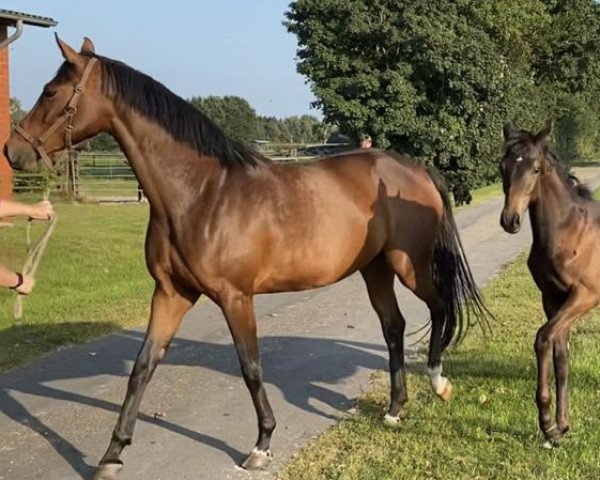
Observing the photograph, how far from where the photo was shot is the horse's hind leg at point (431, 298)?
17.7ft

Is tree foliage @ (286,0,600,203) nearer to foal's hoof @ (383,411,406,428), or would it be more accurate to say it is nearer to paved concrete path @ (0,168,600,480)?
paved concrete path @ (0,168,600,480)

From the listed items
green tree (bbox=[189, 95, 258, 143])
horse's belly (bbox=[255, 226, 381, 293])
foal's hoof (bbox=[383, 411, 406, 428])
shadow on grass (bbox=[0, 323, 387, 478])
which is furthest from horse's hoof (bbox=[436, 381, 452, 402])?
green tree (bbox=[189, 95, 258, 143])

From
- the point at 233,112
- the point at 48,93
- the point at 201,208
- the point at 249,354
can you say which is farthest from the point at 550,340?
the point at 233,112

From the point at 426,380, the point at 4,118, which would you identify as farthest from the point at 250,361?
the point at 4,118

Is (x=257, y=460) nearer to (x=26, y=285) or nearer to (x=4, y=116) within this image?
(x=26, y=285)

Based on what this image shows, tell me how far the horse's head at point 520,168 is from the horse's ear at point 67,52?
101 inches

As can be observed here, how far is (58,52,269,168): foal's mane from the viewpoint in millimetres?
4328

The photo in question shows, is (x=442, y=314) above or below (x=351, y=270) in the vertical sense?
below

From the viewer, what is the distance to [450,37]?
2623 cm

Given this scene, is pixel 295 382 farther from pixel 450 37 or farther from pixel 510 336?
pixel 450 37

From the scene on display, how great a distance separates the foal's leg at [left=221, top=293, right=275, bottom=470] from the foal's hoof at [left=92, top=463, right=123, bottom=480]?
734mm

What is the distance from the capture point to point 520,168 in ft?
14.3

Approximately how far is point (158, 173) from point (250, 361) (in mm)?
1260

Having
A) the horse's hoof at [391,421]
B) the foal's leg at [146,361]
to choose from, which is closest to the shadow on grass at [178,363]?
the foal's leg at [146,361]
